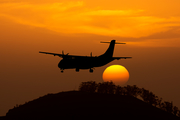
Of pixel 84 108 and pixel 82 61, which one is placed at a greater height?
pixel 82 61

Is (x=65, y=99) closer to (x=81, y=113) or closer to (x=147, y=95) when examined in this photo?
(x=81, y=113)

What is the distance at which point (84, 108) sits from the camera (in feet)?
373

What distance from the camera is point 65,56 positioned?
102 metres

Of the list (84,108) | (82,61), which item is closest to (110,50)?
(82,61)

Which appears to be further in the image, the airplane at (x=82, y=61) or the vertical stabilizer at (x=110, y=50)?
the vertical stabilizer at (x=110, y=50)

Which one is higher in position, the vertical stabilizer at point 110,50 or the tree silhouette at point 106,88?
the vertical stabilizer at point 110,50

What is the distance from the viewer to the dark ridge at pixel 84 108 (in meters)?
110

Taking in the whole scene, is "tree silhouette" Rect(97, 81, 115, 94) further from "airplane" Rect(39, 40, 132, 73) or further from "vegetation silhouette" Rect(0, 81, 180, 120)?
"airplane" Rect(39, 40, 132, 73)

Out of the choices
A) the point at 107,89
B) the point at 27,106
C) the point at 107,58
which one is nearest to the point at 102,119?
the point at 107,58

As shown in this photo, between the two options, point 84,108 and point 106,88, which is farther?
point 106,88

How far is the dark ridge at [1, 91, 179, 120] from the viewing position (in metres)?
110

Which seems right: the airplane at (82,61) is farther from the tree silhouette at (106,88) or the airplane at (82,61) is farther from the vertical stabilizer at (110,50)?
the tree silhouette at (106,88)

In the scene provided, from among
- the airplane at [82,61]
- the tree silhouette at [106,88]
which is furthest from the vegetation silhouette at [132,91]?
the airplane at [82,61]

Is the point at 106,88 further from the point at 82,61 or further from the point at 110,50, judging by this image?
the point at 82,61
